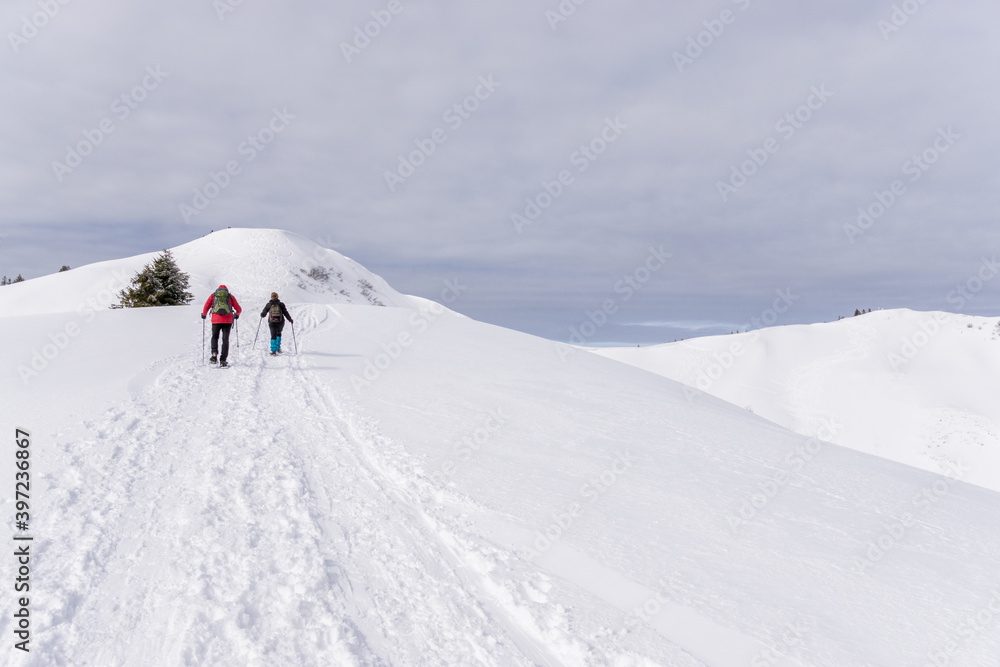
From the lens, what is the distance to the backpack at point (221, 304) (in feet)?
43.9

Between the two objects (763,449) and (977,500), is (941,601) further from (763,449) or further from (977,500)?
(977,500)

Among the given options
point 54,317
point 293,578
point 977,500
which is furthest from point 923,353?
point 54,317

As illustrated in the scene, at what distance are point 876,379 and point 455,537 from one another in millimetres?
46746

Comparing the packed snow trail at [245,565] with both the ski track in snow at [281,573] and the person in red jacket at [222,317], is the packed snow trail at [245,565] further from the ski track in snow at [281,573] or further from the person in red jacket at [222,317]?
the person in red jacket at [222,317]

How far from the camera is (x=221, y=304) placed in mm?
13539

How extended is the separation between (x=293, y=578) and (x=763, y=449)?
958 cm

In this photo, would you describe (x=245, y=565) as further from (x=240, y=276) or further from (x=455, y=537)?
(x=240, y=276)

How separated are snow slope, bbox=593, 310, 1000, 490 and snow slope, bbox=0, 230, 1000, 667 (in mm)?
26918

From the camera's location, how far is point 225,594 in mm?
3818

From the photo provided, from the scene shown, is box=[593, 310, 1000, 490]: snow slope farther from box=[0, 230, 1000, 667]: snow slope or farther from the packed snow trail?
the packed snow trail

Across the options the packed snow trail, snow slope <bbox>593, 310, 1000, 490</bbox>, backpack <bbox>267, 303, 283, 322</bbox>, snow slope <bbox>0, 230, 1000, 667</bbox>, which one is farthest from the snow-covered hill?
snow slope <bbox>593, 310, 1000, 490</bbox>

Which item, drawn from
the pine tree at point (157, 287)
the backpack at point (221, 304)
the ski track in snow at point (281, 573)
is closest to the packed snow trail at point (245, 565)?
the ski track in snow at point (281, 573)

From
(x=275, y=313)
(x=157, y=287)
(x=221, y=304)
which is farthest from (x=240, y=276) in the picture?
(x=221, y=304)

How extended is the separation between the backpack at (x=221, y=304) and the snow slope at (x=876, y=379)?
36.2 meters
